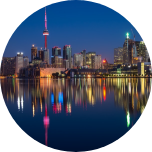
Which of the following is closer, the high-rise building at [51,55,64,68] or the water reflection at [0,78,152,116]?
the water reflection at [0,78,152,116]

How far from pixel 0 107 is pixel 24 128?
4.93ft

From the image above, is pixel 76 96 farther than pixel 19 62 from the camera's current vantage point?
No

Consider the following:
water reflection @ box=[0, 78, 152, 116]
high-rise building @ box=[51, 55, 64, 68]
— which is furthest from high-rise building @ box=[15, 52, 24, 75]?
water reflection @ box=[0, 78, 152, 116]

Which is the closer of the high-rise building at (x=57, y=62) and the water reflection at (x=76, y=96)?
the water reflection at (x=76, y=96)

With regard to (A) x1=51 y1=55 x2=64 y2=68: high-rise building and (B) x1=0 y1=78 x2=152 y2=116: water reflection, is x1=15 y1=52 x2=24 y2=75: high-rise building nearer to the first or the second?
(A) x1=51 y1=55 x2=64 y2=68: high-rise building

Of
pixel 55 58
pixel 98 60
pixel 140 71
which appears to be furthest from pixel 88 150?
pixel 55 58

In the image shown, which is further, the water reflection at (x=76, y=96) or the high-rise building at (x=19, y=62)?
the high-rise building at (x=19, y=62)

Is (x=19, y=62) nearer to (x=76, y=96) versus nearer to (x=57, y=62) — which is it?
(x=57, y=62)

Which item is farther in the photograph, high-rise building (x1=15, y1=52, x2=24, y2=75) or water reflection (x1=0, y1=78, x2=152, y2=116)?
high-rise building (x1=15, y1=52, x2=24, y2=75)

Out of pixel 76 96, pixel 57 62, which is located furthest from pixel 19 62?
pixel 76 96

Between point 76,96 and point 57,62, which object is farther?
point 57,62

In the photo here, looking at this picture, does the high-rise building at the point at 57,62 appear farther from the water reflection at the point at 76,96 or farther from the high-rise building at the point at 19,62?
the water reflection at the point at 76,96

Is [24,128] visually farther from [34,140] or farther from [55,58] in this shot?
[55,58]

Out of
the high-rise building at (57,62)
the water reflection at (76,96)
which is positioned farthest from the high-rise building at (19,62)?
the water reflection at (76,96)
